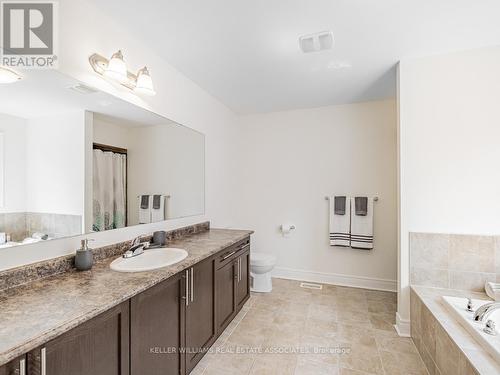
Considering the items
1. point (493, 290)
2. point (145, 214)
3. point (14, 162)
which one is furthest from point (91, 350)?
point (493, 290)

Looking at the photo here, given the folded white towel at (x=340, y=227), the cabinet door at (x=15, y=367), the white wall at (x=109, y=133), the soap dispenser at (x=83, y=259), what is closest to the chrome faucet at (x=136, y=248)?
the soap dispenser at (x=83, y=259)

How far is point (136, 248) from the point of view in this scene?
174 cm

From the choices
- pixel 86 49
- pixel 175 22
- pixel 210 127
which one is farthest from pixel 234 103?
pixel 86 49

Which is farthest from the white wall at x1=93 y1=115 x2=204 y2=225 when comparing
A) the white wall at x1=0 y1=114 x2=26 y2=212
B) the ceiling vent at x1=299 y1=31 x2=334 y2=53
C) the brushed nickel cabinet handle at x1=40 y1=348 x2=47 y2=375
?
the ceiling vent at x1=299 y1=31 x2=334 y2=53

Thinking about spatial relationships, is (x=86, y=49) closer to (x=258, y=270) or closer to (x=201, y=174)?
(x=201, y=174)

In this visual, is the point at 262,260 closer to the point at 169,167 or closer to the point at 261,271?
the point at 261,271

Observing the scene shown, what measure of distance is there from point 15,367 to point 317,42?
2388 millimetres

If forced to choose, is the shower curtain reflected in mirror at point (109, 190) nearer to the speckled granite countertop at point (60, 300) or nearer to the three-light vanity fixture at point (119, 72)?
the speckled granite countertop at point (60, 300)

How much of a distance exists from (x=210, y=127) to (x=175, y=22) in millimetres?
1375

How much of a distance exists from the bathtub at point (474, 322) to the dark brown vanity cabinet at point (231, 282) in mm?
1659

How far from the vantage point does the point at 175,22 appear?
5.61 feet

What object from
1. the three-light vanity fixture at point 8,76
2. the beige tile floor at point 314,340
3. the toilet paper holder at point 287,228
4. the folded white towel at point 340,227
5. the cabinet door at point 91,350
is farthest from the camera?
the toilet paper holder at point 287,228

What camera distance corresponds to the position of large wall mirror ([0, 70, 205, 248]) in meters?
1.26

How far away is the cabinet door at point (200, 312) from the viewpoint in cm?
165
